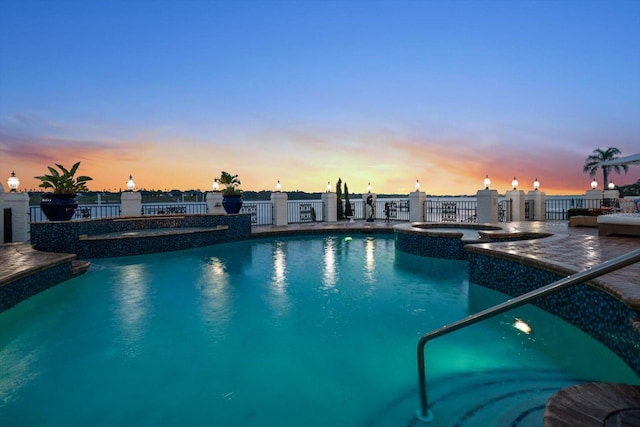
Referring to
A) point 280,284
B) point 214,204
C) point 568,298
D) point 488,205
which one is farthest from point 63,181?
point 488,205

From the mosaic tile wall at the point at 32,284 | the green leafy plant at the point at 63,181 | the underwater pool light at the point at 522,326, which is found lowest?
the underwater pool light at the point at 522,326

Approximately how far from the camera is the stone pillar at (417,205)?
15430 mm

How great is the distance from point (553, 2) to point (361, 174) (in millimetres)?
16578

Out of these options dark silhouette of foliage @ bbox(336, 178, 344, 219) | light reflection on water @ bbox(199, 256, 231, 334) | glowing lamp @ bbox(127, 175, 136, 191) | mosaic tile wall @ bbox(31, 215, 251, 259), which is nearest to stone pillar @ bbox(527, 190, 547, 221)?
dark silhouette of foliage @ bbox(336, 178, 344, 219)

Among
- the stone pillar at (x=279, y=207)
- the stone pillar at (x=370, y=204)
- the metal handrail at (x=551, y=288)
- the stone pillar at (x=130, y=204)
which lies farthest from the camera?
the stone pillar at (x=370, y=204)

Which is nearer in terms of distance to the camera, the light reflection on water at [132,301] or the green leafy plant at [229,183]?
the light reflection on water at [132,301]

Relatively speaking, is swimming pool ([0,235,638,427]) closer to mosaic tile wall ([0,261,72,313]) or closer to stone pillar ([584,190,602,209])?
mosaic tile wall ([0,261,72,313])

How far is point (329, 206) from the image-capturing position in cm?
1758

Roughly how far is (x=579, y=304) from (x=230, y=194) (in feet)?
37.0

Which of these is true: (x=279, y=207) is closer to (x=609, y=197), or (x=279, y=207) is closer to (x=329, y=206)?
(x=329, y=206)

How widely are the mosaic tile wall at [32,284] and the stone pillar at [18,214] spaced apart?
187 inches

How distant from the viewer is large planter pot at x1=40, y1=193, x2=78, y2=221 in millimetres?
7914

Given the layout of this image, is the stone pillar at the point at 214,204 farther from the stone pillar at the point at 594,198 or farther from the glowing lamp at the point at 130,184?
the stone pillar at the point at 594,198

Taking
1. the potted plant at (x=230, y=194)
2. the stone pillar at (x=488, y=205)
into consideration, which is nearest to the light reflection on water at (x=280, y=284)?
the potted plant at (x=230, y=194)
